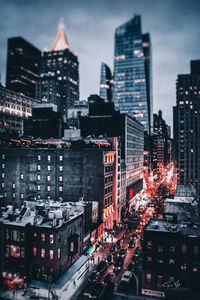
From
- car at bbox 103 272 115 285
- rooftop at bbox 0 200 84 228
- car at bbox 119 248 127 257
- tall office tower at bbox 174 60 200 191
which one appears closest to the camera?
car at bbox 103 272 115 285

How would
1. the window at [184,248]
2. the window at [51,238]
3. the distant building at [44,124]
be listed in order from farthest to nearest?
the distant building at [44,124], the window at [51,238], the window at [184,248]

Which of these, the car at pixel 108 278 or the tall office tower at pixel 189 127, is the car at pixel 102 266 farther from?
the tall office tower at pixel 189 127

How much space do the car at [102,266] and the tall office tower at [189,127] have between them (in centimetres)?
7001

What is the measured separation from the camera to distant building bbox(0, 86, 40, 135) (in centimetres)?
13216

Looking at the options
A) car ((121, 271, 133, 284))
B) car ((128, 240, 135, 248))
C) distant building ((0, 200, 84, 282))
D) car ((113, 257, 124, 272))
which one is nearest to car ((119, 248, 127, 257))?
car ((113, 257, 124, 272))

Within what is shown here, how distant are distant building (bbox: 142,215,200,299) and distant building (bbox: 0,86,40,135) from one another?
97.6 m

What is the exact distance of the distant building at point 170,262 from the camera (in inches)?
1801

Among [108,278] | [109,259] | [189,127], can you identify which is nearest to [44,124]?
[189,127]

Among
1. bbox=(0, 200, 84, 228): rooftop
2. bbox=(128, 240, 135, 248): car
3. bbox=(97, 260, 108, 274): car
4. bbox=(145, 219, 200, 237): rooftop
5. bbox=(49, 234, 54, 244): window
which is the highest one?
bbox=(0, 200, 84, 228): rooftop

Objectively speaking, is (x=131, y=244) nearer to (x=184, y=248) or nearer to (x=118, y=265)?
(x=118, y=265)

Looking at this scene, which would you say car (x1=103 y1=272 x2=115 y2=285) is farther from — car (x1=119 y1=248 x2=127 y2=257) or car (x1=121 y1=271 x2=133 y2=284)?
car (x1=119 y1=248 x2=127 y2=257)

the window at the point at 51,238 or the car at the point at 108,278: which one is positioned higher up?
the window at the point at 51,238

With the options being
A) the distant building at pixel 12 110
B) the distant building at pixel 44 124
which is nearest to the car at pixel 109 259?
the distant building at pixel 44 124

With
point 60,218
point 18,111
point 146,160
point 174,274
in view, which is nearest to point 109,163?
point 60,218
